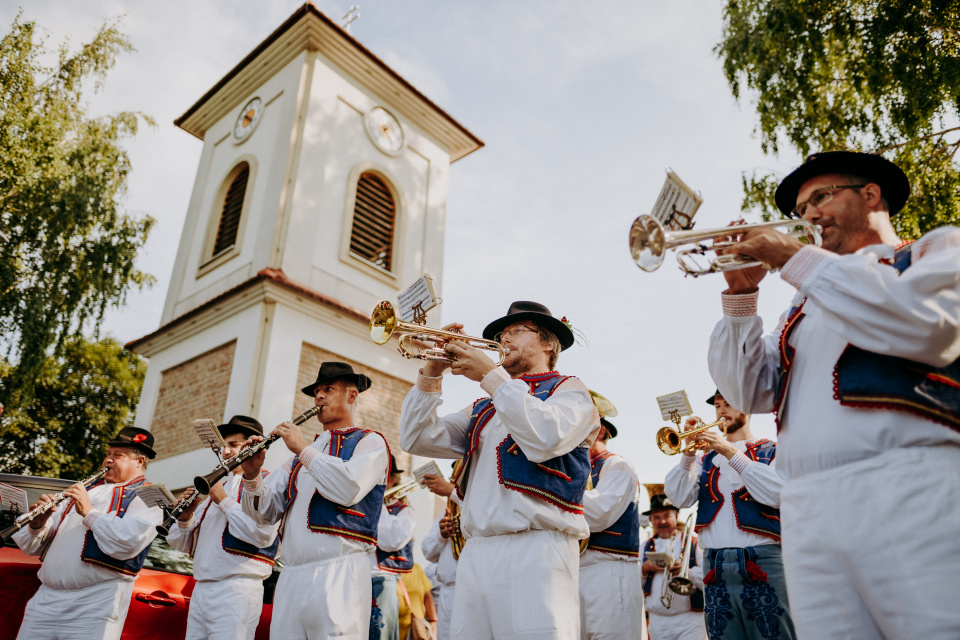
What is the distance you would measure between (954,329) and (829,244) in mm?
765

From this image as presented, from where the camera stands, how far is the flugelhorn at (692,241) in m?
2.74

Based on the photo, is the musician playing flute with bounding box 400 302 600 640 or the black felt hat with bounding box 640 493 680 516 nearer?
the musician playing flute with bounding box 400 302 600 640

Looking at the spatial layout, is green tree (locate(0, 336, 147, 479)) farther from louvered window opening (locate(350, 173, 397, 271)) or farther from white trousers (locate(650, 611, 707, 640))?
white trousers (locate(650, 611, 707, 640))

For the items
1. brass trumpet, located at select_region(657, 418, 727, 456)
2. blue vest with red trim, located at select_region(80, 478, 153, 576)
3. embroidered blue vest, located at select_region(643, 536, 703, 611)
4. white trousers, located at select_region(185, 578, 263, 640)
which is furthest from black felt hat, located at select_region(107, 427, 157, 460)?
embroidered blue vest, located at select_region(643, 536, 703, 611)

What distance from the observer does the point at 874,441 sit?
2.22m

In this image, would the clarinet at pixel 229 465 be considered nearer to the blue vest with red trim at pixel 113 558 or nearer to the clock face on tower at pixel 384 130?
the blue vest with red trim at pixel 113 558

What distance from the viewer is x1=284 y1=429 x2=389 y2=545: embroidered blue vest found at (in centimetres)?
490

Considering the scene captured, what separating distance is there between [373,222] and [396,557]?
917 centimetres

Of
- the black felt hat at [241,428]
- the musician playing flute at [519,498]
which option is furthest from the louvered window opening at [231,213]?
the musician playing flute at [519,498]

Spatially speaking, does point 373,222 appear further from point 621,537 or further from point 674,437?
point 621,537

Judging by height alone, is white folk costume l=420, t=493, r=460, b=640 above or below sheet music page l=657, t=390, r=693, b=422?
below

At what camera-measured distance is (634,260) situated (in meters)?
2.99

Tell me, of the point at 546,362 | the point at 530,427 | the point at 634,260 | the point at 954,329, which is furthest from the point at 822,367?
the point at 546,362

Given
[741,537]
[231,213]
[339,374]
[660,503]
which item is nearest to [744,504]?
[741,537]
